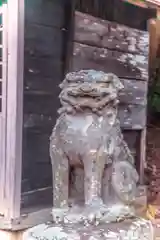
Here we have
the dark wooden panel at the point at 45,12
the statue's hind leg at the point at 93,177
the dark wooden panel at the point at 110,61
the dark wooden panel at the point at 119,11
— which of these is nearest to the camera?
the statue's hind leg at the point at 93,177

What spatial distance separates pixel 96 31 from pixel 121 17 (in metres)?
0.49

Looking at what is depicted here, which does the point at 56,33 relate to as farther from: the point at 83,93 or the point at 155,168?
the point at 155,168

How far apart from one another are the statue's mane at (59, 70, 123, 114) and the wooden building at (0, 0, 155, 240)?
127 centimetres

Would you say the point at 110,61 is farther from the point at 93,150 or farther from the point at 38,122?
the point at 93,150

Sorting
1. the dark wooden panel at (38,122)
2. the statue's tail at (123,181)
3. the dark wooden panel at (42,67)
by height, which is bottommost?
the statue's tail at (123,181)

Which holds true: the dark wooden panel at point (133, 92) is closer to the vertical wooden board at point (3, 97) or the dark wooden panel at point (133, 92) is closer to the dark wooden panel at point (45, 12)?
the dark wooden panel at point (45, 12)

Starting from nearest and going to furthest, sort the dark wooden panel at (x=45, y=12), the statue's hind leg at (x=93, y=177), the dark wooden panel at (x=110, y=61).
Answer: the statue's hind leg at (x=93, y=177)
the dark wooden panel at (x=45, y=12)
the dark wooden panel at (x=110, y=61)

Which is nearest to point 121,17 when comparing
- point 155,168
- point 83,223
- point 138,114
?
point 138,114

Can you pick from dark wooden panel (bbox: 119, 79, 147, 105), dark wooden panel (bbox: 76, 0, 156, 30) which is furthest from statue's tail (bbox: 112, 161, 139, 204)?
dark wooden panel (bbox: 119, 79, 147, 105)

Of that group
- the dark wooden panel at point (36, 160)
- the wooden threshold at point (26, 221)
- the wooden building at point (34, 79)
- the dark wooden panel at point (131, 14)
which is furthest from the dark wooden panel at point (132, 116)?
the wooden threshold at point (26, 221)

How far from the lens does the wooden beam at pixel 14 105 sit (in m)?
3.74

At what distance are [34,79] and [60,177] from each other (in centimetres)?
146

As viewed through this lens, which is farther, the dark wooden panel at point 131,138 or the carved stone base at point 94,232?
the dark wooden panel at point 131,138

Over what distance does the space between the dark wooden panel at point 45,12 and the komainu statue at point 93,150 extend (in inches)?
57.4
